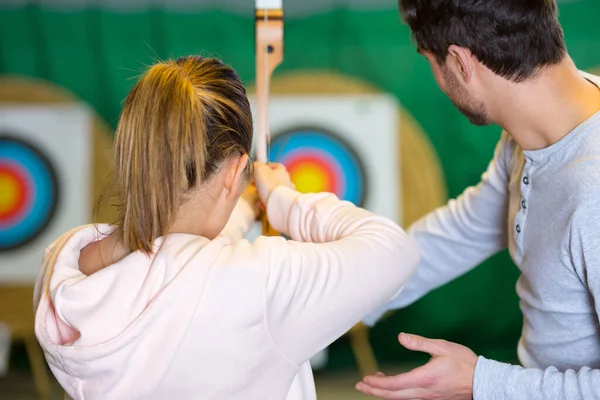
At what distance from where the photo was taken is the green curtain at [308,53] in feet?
9.23

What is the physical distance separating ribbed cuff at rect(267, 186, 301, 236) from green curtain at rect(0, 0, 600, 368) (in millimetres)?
1764

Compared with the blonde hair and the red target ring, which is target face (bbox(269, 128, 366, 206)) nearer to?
the red target ring

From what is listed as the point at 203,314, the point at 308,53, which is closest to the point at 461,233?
the point at 203,314

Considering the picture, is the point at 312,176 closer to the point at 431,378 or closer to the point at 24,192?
the point at 24,192

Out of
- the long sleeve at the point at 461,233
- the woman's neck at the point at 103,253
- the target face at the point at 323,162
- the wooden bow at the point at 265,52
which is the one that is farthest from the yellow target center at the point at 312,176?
the woman's neck at the point at 103,253

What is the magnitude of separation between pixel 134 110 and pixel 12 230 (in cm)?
216

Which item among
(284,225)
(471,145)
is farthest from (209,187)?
(471,145)

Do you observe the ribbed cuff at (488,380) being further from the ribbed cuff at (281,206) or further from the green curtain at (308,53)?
the green curtain at (308,53)

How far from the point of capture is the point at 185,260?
86 centimetres

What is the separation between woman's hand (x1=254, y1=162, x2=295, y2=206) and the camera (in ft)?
3.86

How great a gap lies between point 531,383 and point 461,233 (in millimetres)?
417

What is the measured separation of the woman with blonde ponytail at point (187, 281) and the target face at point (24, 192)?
200cm

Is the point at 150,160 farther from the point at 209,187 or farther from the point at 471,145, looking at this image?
the point at 471,145

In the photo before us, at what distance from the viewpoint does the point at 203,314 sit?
84cm
